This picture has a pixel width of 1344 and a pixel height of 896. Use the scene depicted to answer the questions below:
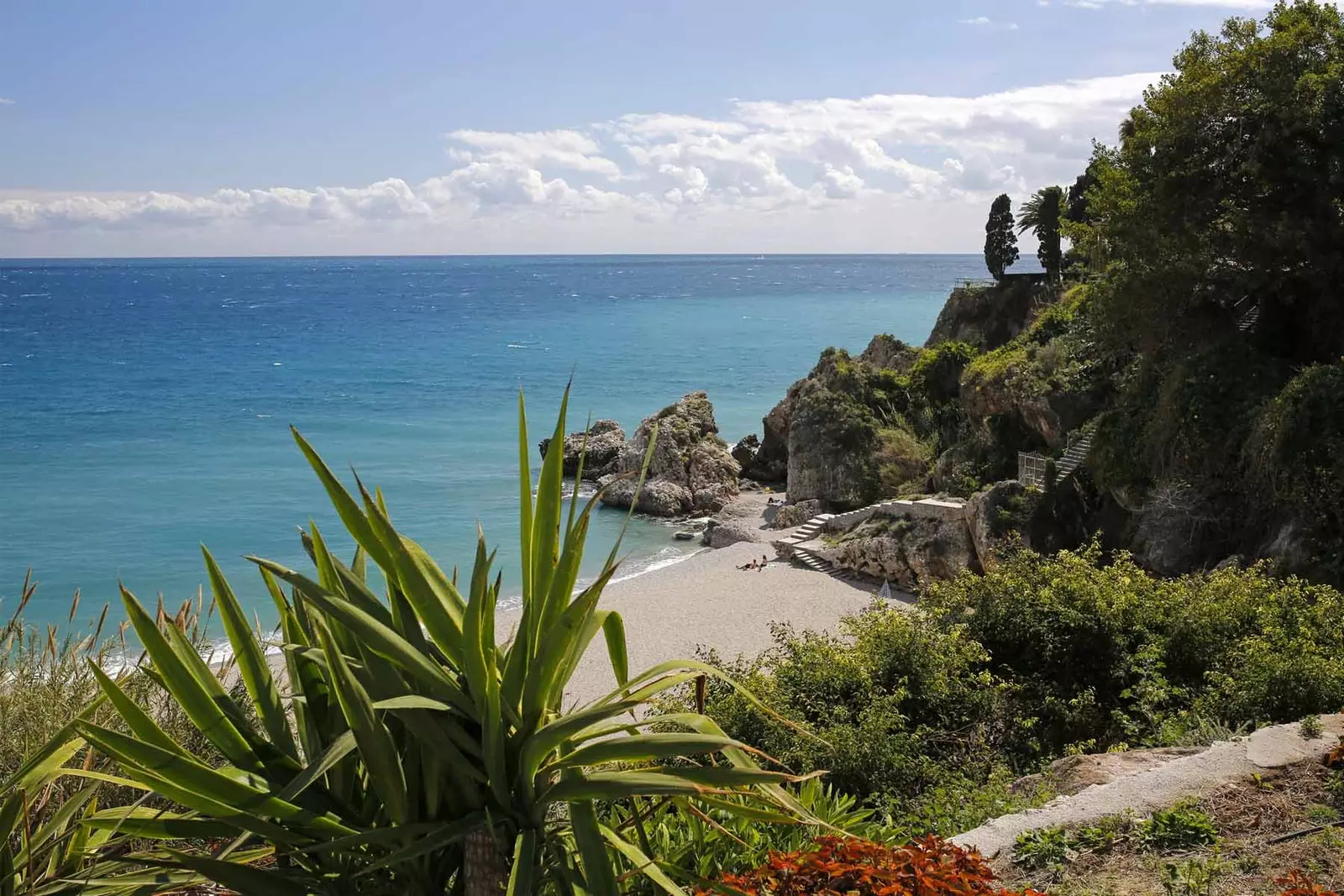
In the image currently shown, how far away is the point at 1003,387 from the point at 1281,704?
2240 cm

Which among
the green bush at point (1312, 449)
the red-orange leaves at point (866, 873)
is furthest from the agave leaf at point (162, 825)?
the green bush at point (1312, 449)

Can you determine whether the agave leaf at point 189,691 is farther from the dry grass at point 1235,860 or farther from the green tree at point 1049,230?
the green tree at point 1049,230

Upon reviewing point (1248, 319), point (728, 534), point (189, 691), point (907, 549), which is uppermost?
point (1248, 319)

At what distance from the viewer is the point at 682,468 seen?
39.0 metres

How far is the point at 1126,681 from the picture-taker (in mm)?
9336

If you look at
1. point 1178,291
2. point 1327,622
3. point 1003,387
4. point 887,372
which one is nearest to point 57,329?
point 887,372

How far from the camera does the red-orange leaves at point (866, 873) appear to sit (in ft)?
11.0

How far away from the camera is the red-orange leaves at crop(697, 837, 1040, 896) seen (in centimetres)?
335

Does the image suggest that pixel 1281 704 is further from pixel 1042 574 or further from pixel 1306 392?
pixel 1306 392

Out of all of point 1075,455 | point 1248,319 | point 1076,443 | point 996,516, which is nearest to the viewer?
point 1248,319

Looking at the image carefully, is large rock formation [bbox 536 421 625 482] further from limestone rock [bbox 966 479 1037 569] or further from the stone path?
the stone path

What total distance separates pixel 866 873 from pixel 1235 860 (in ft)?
7.79

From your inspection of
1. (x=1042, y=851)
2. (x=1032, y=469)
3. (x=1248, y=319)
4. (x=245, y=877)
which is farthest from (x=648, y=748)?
(x=1032, y=469)

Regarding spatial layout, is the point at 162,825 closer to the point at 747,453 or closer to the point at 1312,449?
the point at 1312,449
